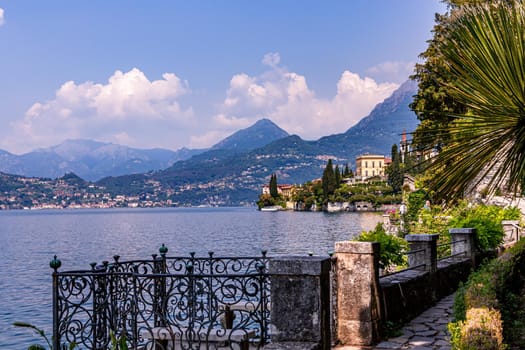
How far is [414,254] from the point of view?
926 cm

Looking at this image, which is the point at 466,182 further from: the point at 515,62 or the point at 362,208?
the point at 362,208

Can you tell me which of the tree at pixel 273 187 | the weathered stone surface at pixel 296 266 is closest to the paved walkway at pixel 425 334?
the weathered stone surface at pixel 296 266

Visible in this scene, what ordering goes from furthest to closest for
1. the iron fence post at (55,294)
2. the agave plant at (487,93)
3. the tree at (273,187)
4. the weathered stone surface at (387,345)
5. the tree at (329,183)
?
the tree at (273,187) → the tree at (329,183) → the agave plant at (487,93) → the iron fence post at (55,294) → the weathered stone surface at (387,345)

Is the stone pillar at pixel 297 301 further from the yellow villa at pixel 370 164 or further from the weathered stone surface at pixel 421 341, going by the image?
the yellow villa at pixel 370 164

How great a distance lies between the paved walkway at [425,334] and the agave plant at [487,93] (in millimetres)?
1713

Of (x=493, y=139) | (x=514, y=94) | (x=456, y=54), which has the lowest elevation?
(x=493, y=139)

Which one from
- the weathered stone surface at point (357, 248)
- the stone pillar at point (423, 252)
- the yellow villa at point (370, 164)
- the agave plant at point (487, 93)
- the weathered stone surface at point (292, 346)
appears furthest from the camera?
the yellow villa at point (370, 164)

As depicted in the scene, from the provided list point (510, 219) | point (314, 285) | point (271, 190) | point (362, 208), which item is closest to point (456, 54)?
point (314, 285)

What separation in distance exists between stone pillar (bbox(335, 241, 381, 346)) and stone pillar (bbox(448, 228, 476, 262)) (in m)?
5.68

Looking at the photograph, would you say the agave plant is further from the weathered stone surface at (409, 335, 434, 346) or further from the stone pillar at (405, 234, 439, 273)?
the weathered stone surface at (409, 335, 434, 346)

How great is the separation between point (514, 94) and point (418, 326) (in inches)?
124

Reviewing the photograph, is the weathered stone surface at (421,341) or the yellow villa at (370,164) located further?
the yellow villa at (370,164)

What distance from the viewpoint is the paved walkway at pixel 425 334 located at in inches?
253

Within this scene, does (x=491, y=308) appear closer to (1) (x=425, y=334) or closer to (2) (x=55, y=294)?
(1) (x=425, y=334)
